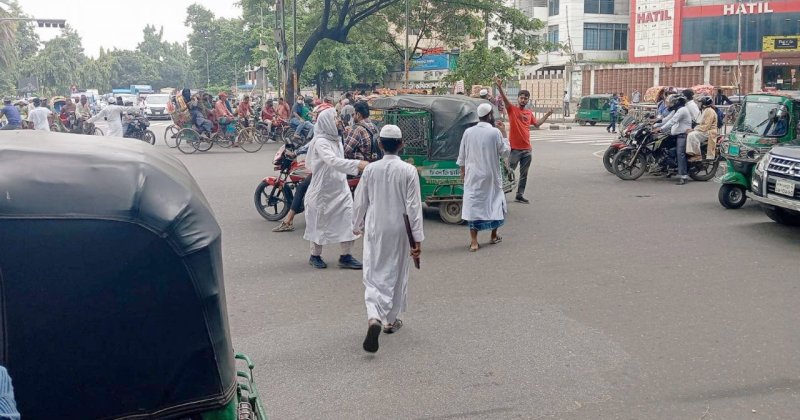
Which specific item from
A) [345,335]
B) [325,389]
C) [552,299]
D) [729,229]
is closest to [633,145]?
[729,229]

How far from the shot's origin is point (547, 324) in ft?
20.0

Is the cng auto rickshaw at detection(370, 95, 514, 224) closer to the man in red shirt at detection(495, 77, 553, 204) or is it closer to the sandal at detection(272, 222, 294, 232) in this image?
the man in red shirt at detection(495, 77, 553, 204)

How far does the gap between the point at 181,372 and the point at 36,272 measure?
547 millimetres

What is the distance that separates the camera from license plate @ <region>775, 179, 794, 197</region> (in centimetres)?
900

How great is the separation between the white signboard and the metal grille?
39.7 meters

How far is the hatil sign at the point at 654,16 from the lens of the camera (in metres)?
46.6

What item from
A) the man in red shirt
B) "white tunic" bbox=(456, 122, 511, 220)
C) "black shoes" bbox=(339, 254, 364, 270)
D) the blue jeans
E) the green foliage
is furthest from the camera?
the green foliage

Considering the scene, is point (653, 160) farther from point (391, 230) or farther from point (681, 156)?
point (391, 230)

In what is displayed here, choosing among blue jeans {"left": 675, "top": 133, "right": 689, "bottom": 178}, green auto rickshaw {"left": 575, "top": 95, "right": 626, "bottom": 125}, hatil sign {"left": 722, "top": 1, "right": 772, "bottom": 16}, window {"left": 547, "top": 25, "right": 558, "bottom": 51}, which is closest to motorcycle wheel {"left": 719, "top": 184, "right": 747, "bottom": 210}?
blue jeans {"left": 675, "top": 133, "right": 689, "bottom": 178}

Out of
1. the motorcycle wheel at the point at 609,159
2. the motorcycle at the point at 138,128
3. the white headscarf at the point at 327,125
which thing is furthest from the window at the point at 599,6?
the white headscarf at the point at 327,125

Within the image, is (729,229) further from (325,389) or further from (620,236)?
(325,389)

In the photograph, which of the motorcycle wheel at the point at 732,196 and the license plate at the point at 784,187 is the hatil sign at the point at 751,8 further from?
the license plate at the point at 784,187

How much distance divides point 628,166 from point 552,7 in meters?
41.6

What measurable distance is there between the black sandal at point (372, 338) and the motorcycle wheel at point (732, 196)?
7850mm
